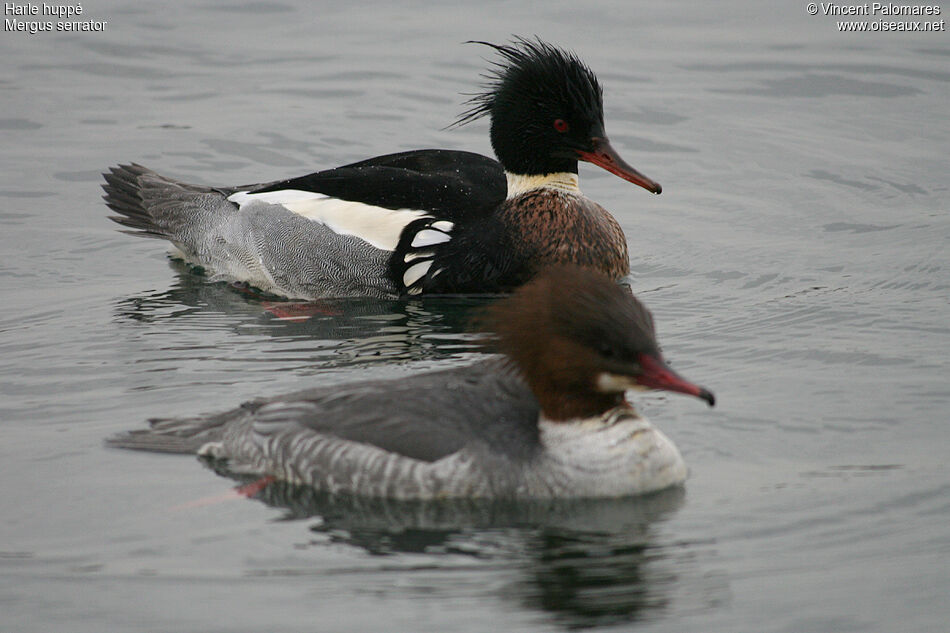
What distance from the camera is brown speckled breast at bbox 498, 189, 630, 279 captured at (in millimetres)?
10922

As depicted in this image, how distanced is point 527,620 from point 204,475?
2.29 metres

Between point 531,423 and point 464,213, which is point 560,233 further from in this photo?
point 531,423

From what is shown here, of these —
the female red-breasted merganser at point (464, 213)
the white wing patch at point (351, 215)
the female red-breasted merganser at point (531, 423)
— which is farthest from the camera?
the white wing patch at point (351, 215)

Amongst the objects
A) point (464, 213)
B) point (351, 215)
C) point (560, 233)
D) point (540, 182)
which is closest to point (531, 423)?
point (560, 233)

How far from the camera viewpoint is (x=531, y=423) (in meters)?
7.26

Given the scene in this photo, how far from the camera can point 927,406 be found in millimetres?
8273

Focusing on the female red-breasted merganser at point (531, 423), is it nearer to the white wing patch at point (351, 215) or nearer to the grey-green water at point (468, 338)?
the grey-green water at point (468, 338)

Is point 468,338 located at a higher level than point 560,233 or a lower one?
lower

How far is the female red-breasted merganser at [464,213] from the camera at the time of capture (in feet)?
35.6

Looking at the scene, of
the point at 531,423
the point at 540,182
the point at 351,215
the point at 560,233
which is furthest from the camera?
the point at 351,215

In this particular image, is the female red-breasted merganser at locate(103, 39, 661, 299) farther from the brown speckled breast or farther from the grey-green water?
the grey-green water

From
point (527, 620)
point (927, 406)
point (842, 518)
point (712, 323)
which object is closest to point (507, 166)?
A: point (712, 323)

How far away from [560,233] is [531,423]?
155 inches

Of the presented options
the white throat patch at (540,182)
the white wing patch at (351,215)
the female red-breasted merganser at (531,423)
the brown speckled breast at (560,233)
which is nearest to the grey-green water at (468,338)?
the female red-breasted merganser at (531,423)
